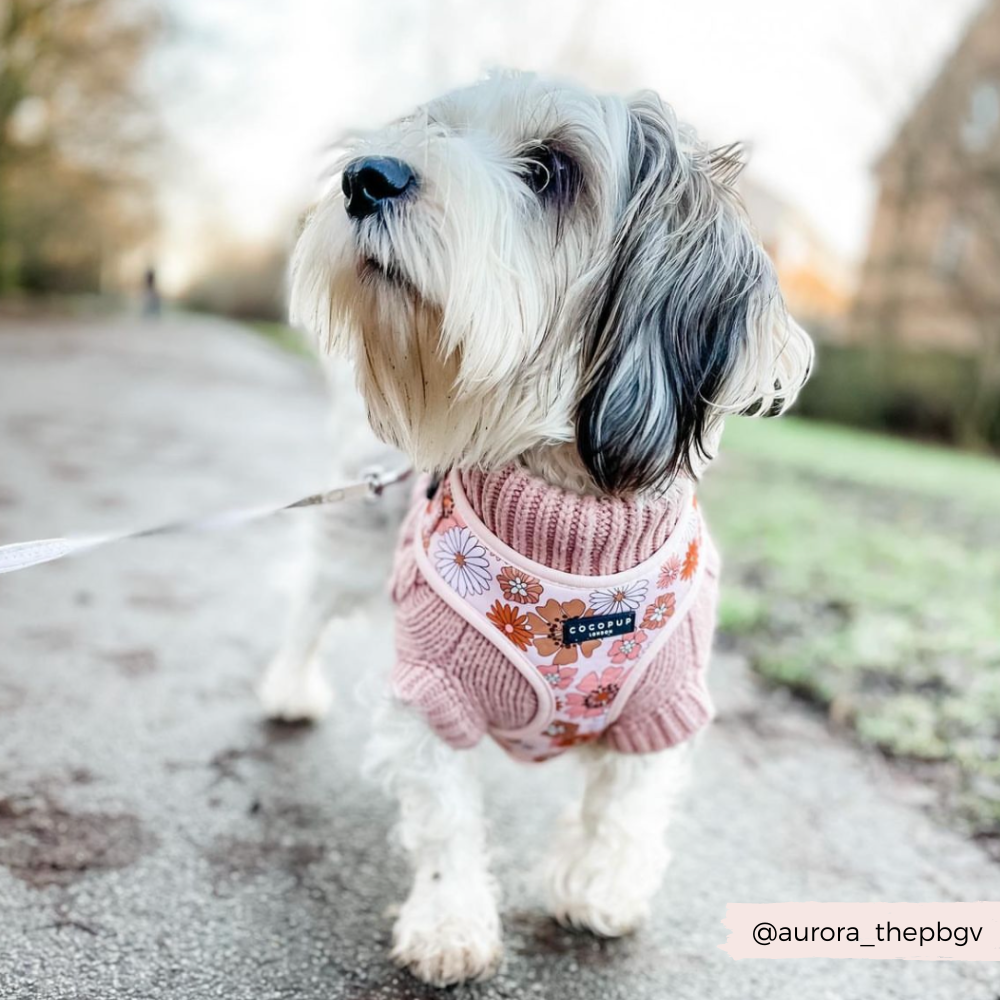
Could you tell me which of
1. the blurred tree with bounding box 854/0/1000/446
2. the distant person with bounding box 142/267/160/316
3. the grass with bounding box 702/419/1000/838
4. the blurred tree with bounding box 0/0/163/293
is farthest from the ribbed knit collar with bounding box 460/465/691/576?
the distant person with bounding box 142/267/160/316

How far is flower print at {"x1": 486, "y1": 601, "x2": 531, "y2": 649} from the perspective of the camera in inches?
86.7

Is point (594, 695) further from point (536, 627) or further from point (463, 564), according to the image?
point (463, 564)

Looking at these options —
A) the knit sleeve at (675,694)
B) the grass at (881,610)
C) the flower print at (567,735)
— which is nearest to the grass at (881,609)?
the grass at (881,610)

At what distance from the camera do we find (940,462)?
15.3m

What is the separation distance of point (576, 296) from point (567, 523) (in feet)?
1.60

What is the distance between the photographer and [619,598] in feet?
7.23

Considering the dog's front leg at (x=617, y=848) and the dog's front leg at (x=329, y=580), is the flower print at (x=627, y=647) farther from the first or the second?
the dog's front leg at (x=329, y=580)

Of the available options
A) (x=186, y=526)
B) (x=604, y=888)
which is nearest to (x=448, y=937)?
(x=604, y=888)

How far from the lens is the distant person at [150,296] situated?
40125 millimetres

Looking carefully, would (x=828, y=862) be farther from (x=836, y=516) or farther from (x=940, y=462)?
(x=940, y=462)

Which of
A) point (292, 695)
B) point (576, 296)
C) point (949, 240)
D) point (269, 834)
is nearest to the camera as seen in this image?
point (576, 296)

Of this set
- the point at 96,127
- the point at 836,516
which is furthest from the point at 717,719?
the point at 96,127

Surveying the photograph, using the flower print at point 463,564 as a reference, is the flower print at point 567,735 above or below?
below

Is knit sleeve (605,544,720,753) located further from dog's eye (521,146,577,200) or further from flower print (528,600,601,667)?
dog's eye (521,146,577,200)
